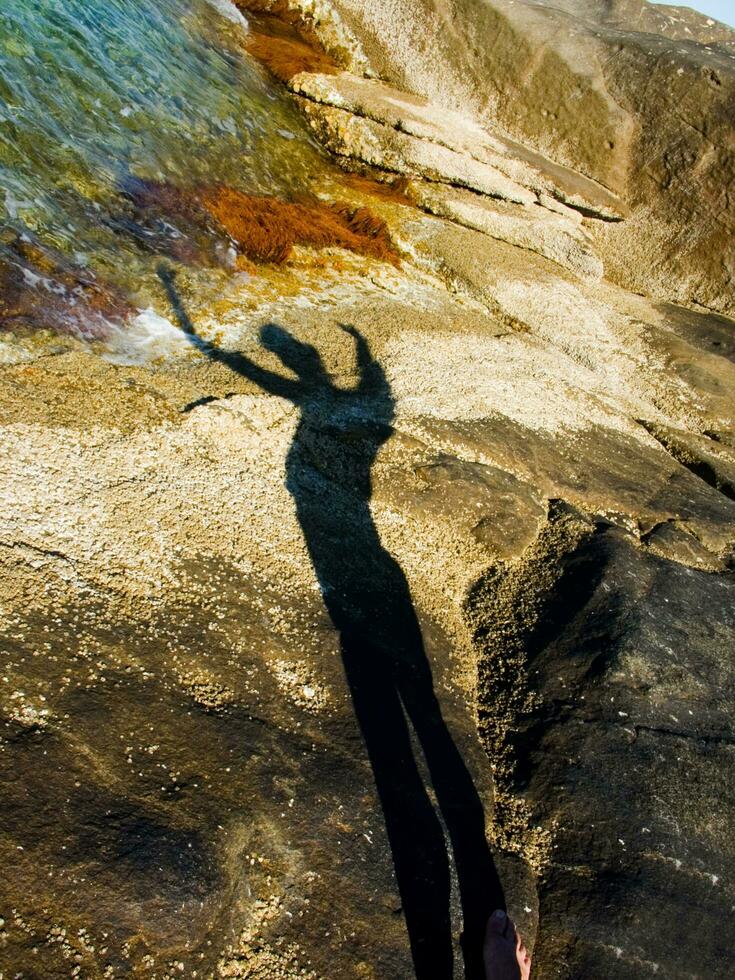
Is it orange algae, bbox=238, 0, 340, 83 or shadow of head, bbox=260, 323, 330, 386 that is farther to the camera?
orange algae, bbox=238, 0, 340, 83

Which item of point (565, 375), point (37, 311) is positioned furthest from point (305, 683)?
point (565, 375)

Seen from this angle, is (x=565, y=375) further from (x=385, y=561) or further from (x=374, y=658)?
(x=374, y=658)

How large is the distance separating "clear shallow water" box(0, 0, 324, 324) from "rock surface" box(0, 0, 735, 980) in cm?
115

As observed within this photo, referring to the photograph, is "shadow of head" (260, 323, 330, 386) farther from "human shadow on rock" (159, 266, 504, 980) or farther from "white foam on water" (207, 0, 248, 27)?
"white foam on water" (207, 0, 248, 27)

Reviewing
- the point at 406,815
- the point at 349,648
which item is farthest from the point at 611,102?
the point at 406,815

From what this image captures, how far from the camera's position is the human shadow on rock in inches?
125

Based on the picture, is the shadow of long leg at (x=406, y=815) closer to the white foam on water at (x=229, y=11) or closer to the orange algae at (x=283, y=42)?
the orange algae at (x=283, y=42)

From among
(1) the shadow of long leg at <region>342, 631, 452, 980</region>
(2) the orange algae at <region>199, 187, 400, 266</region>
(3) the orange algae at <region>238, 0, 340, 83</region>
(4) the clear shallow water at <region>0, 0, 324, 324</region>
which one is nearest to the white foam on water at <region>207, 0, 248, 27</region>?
(3) the orange algae at <region>238, 0, 340, 83</region>

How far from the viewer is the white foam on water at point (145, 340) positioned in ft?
19.7

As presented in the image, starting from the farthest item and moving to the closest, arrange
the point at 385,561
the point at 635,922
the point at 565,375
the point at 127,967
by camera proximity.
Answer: the point at 565,375 → the point at 385,561 → the point at 635,922 → the point at 127,967

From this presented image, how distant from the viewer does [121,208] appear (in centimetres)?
787

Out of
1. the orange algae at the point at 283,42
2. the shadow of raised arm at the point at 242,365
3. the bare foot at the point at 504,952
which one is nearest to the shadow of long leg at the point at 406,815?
the bare foot at the point at 504,952

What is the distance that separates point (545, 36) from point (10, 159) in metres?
11.2

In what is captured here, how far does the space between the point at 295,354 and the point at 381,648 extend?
3380 mm
